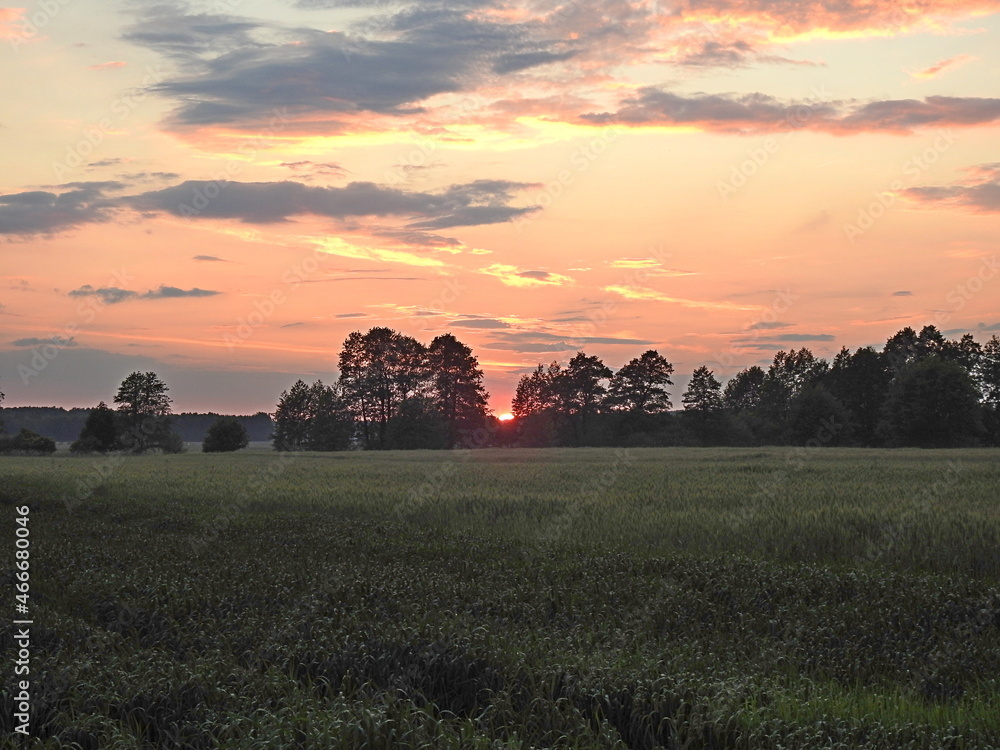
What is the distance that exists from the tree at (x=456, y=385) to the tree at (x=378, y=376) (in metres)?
1.80

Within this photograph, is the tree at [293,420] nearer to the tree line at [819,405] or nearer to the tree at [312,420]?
the tree at [312,420]

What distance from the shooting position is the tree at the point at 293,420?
107 metres

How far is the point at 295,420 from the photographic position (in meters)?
108

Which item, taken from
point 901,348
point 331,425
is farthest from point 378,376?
point 901,348

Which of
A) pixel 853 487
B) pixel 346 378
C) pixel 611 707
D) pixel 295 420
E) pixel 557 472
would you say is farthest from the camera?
pixel 295 420

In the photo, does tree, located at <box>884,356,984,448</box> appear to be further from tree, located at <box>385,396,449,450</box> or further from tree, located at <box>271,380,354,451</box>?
tree, located at <box>271,380,354,451</box>

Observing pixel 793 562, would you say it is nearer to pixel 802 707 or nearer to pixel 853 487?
pixel 802 707

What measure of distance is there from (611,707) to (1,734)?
4.83 meters

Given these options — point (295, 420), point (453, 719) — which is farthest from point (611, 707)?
point (295, 420)

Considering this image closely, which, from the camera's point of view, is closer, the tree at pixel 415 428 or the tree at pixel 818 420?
the tree at pixel 415 428

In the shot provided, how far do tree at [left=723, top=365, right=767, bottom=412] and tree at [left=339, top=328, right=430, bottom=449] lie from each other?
57.8 meters

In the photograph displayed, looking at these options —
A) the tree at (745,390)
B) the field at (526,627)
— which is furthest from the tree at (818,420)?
the field at (526,627)

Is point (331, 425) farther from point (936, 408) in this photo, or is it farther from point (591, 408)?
point (936, 408)

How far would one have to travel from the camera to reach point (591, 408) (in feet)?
363
